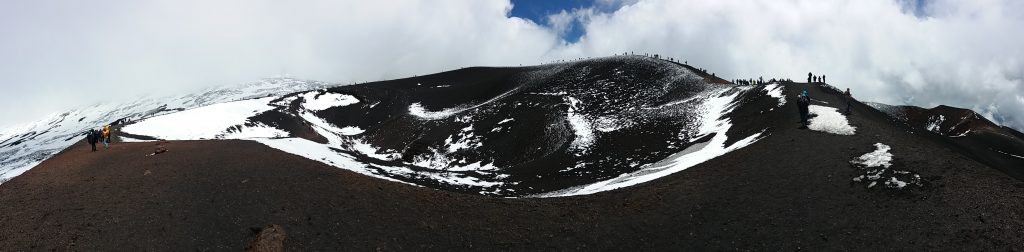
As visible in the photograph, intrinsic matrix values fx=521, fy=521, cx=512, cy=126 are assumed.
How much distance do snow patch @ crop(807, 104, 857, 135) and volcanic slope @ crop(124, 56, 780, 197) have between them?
3585 mm

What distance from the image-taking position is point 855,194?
20922mm

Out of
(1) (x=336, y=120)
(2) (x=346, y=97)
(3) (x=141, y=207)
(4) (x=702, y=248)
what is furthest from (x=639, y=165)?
(2) (x=346, y=97)

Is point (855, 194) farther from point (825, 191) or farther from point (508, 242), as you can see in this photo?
point (508, 242)

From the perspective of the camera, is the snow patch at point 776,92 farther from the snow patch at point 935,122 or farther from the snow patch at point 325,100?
the snow patch at point 325,100

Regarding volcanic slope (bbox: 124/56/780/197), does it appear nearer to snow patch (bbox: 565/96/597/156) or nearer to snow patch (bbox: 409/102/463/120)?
snow patch (bbox: 565/96/597/156)

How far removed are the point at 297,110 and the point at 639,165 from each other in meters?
59.9

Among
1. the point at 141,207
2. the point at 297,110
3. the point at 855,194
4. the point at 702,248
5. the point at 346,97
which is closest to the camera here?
the point at 702,248

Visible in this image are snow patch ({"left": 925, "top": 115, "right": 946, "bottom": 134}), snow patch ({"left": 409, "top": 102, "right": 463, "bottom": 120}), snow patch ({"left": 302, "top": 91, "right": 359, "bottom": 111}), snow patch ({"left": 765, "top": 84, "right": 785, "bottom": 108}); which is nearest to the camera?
snow patch ({"left": 765, "top": 84, "right": 785, "bottom": 108})

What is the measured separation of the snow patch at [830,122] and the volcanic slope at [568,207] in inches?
39.8

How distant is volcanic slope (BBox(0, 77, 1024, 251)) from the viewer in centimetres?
1845

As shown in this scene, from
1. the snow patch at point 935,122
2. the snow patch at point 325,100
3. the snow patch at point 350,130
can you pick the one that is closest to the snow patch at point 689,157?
the snow patch at point 935,122

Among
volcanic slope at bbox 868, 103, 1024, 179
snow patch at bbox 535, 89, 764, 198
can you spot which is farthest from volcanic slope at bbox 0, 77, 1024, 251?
volcanic slope at bbox 868, 103, 1024, 179

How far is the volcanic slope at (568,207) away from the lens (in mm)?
18453

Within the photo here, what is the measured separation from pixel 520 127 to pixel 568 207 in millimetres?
37596
